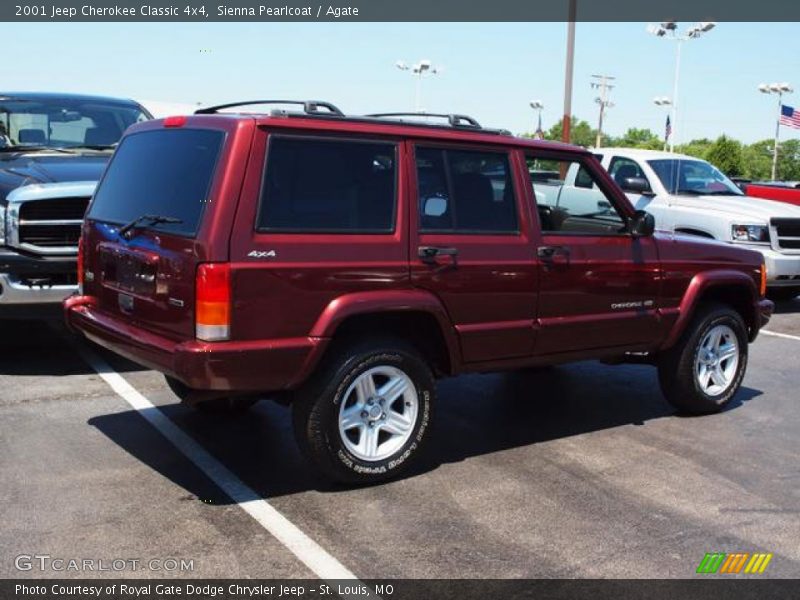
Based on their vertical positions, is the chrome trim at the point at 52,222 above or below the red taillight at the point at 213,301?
above

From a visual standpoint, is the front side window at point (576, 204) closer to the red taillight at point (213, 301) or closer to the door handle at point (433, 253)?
the door handle at point (433, 253)

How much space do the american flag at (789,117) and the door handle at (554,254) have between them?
107 ft

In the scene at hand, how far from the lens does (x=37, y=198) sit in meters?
6.66

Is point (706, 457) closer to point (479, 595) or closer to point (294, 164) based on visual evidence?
point (479, 595)

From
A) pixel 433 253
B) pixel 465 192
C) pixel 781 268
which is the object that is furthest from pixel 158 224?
pixel 781 268

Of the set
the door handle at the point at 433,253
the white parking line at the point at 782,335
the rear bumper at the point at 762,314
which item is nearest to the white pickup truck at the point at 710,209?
the white parking line at the point at 782,335

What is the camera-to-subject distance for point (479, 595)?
11.4 feet

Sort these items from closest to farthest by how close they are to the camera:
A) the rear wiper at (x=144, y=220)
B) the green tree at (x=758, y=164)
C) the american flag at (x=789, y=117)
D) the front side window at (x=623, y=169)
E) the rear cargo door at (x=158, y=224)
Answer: the rear cargo door at (x=158, y=224) < the rear wiper at (x=144, y=220) < the front side window at (x=623, y=169) < the american flag at (x=789, y=117) < the green tree at (x=758, y=164)

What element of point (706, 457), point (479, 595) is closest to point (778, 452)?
point (706, 457)

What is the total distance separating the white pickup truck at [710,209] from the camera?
1055cm

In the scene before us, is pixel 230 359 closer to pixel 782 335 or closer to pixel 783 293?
pixel 782 335

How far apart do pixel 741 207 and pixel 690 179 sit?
3.58 ft

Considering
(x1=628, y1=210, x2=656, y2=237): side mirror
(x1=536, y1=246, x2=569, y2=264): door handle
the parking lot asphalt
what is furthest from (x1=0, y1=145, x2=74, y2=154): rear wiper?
(x1=628, y1=210, x2=656, y2=237): side mirror

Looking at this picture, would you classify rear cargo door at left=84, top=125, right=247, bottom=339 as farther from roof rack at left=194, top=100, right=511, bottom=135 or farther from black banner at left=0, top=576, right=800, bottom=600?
black banner at left=0, top=576, right=800, bottom=600
